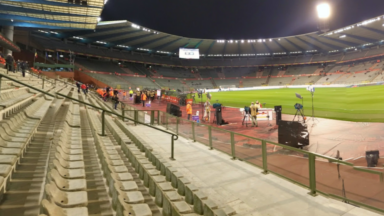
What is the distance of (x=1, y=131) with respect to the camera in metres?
4.09

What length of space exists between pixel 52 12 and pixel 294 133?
28376 millimetres

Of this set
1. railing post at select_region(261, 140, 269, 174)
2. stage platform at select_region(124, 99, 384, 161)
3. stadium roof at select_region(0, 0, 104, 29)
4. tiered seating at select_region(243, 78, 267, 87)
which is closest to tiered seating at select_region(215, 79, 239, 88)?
tiered seating at select_region(243, 78, 267, 87)

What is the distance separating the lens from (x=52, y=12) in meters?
24.6

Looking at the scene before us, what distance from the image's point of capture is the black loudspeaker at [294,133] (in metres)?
8.34

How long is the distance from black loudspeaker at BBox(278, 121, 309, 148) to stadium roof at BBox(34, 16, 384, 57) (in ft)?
131

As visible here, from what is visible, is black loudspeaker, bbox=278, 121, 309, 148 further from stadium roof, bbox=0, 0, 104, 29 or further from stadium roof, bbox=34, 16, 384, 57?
stadium roof, bbox=34, 16, 384, 57

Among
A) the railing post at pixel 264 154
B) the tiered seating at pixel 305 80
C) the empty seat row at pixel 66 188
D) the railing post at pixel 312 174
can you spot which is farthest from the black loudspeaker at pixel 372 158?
the tiered seating at pixel 305 80

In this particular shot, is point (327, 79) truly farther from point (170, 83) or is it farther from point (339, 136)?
point (339, 136)

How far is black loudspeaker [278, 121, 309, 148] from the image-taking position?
834 centimetres

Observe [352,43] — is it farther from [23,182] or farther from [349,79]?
[23,182]

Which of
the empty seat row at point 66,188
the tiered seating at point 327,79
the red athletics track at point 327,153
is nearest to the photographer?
the empty seat row at point 66,188

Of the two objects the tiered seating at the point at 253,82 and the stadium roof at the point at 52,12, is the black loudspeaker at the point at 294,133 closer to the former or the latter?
the stadium roof at the point at 52,12

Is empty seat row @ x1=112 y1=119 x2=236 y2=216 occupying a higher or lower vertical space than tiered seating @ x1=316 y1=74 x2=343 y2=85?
lower

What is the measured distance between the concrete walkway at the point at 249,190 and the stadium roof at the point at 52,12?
21.8 m
